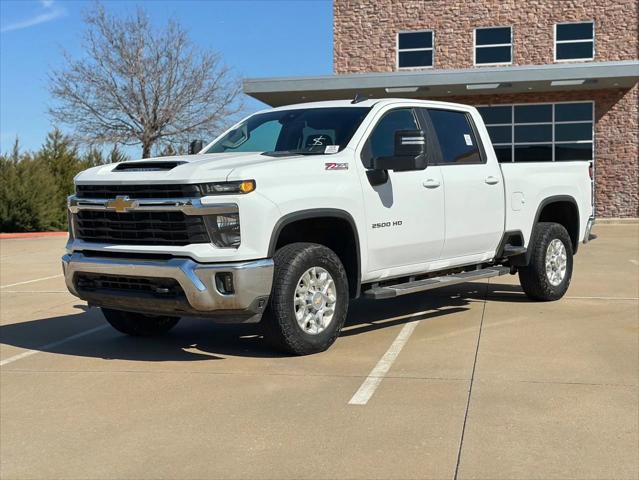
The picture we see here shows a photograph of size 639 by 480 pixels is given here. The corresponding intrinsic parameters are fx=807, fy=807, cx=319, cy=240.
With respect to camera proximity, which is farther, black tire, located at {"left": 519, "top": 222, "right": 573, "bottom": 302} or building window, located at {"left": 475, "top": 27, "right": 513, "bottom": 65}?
building window, located at {"left": 475, "top": 27, "right": 513, "bottom": 65}

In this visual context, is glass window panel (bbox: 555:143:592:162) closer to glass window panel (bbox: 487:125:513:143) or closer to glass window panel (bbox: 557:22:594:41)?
glass window panel (bbox: 487:125:513:143)

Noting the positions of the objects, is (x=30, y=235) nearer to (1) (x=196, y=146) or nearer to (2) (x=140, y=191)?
(1) (x=196, y=146)

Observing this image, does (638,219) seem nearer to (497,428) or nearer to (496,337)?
(496,337)

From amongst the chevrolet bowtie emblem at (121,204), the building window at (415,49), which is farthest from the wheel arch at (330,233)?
the building window at (415,49)

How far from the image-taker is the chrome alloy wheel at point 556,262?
9148 mm

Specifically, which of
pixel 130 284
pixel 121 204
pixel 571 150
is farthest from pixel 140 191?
pixel 571 150

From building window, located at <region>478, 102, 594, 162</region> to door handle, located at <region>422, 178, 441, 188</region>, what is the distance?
64.2 ft

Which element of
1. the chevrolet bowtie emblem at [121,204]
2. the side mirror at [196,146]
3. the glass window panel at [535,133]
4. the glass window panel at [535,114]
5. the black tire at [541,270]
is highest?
the glass window panel at [535,114]

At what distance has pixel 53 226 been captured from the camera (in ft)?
82.4

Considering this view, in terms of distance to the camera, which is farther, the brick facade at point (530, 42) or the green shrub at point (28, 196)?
the brick facade at point (530, 42)

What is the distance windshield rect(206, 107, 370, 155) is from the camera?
7156 mm

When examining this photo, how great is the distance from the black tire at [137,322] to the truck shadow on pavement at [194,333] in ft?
0.29

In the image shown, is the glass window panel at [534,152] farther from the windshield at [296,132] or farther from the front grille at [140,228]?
the front grille at [140,228]

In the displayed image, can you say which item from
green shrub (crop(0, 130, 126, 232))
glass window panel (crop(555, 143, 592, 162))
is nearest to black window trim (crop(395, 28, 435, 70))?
glass window panel (crop(555, 143, 592, 162))
